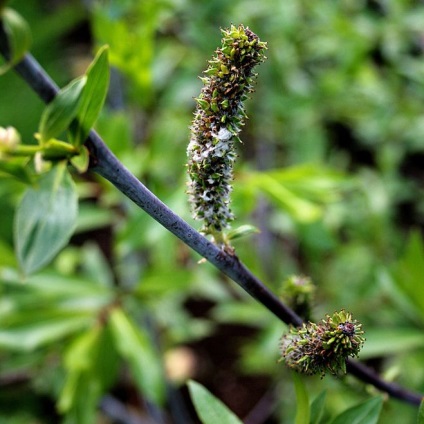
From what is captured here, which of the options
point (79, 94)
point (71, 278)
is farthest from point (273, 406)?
point (79, 94)

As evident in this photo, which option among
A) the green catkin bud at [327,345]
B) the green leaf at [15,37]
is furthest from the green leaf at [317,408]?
the green leaf at [15,37]

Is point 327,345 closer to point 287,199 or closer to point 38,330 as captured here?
point 287,199

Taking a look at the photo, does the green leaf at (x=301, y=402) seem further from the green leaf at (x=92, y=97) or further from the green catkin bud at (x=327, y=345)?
the green leaf at (x=92, y=97)

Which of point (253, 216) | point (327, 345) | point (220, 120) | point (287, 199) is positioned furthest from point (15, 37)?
→ point (253, 216)

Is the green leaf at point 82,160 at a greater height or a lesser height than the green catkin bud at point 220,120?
lesser

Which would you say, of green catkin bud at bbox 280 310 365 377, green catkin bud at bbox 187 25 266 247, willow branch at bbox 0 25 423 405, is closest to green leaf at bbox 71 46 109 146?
willow branch at bbox 0 25 423 405

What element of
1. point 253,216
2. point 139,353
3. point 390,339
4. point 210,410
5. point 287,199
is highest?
point 253,216
